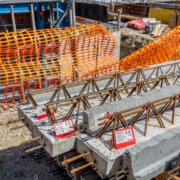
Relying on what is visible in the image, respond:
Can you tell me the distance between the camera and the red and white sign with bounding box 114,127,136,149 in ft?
14.2

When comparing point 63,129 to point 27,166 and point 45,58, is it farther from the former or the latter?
point 45,58

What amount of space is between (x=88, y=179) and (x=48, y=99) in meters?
2.53

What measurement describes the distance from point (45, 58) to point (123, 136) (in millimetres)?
7502

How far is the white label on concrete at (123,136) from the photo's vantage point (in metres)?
4.35

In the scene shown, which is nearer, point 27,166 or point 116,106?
point 116,106

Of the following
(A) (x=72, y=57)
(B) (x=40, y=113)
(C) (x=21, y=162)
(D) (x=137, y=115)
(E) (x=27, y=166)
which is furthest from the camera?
(A) (x=72, y=57)

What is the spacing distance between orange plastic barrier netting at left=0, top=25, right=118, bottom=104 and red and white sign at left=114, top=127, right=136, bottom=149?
507 cm

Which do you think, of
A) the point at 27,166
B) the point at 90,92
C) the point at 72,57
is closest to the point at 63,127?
the point at 90,92

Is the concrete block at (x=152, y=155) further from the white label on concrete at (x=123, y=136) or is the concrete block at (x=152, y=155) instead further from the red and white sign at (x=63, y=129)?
the red and white sign at (x=63, y=129)

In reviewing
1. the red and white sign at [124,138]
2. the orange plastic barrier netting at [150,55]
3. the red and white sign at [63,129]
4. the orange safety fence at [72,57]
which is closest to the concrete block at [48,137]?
the red and white sign at [63,129]

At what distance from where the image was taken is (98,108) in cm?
472

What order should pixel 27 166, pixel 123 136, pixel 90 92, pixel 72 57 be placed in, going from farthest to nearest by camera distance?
pixel 72 57, pixel 27 166, pixel 90 92, pixel 123 136

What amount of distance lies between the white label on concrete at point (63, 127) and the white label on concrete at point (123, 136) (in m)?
0.99

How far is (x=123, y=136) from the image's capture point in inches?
172
